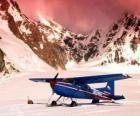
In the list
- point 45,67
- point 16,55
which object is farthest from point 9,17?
point 16,55

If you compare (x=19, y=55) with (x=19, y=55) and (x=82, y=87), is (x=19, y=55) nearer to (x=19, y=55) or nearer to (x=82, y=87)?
(x=19, y=55)

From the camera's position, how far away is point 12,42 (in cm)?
14925

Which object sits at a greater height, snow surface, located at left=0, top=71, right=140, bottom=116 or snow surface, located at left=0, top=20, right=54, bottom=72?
snow surface, located at left=0, top=20, right=54, bottom=72

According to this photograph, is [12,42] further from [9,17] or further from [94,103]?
[94,103]

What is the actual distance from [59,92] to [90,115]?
914 centimetres

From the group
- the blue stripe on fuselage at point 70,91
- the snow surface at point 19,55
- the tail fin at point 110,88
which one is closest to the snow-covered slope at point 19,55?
the snow surface at point 19,55

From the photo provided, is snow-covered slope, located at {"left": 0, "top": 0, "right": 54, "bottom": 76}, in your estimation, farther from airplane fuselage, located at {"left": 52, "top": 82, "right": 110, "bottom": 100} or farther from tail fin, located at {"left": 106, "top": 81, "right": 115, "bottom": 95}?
airplane fuselage, located at {"left": 52, "top": 82, "right": 110, "bottom": 100}

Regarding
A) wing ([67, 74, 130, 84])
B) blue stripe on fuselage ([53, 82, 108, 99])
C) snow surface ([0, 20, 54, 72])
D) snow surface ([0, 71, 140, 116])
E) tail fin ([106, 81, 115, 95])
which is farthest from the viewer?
snow surface ([0, 20, 54, 72])

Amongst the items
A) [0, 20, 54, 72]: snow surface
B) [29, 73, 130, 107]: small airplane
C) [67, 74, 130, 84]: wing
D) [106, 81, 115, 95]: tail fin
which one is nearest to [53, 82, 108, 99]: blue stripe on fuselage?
[29, 73, 130, 107]: small airplane

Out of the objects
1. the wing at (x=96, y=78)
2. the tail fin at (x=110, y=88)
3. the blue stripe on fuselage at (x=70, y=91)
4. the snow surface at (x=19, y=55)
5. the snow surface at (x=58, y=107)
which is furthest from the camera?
the snow surface at (x=19, y=55)

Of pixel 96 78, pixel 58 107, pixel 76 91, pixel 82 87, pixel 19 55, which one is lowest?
pixel 58 107

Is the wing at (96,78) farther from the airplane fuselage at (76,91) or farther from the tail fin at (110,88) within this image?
the tail fin at (110,88)

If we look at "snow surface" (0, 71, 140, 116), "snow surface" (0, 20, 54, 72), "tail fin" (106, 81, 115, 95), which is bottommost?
"snow surface" (0, 71, 140, 116)

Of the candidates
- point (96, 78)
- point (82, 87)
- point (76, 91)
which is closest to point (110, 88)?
point (96, 78)
